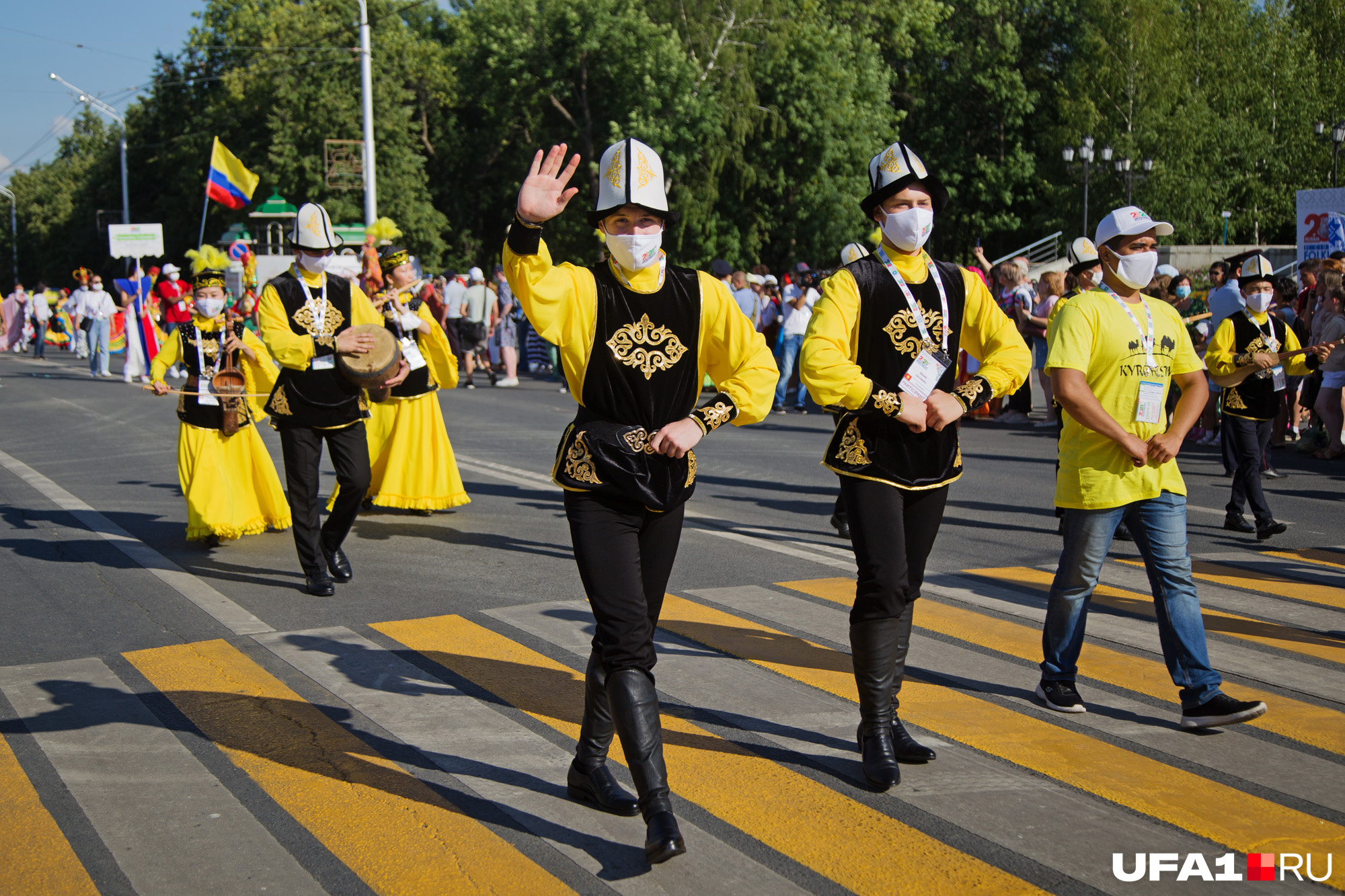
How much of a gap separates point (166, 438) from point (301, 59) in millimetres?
37204

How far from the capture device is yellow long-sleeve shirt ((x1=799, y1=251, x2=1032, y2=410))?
427 cm

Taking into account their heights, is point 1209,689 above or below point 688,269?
below

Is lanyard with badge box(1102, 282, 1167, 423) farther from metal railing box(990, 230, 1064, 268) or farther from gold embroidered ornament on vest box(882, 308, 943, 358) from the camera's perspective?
metal railing box(990, 230, 1064, 268)

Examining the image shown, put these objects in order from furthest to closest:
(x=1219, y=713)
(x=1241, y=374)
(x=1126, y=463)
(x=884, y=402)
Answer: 1. (x=1241, y=374)
2. (x=1126, y=463)
3. (x=1219, y=713)
4. (x=884, y=402)

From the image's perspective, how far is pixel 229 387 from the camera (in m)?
8.77

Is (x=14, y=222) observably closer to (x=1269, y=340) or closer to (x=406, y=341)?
(x=406, y=341)

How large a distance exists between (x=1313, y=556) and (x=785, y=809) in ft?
18.7

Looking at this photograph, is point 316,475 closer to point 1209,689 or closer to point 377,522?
point 377,522

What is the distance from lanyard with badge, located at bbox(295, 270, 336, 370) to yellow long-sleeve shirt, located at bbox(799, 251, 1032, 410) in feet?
12.3

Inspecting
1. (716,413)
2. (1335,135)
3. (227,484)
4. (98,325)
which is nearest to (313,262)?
(227,484)

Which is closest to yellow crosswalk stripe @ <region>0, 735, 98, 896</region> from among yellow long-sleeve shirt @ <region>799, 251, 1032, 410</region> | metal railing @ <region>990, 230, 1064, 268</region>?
yellow long-sleeve shirt @ <region>799, 251, 1032, 410</region>

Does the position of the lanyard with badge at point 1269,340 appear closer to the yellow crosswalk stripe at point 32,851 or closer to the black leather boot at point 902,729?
the black leather boot at point 902,729

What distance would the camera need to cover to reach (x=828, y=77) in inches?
1614

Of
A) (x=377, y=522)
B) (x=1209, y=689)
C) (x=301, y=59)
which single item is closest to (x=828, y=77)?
(x=301, y=59)
